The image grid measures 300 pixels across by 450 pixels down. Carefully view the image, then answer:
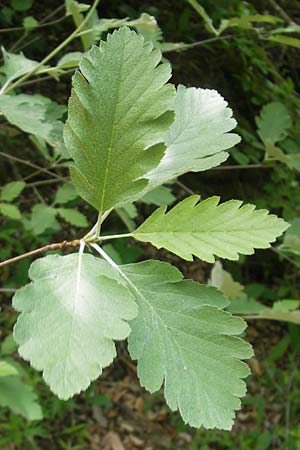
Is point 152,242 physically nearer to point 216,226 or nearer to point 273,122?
point 216,226

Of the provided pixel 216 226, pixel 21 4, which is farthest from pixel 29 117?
pixel 21 4

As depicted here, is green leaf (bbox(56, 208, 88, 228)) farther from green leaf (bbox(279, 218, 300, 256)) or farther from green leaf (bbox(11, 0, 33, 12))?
green leaf (bbox(11, 0, 33, 12))

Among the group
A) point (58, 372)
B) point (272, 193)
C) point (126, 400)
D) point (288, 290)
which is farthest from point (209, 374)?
point (288, 290)

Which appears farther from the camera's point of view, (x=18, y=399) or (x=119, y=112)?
(x=18, y=399)

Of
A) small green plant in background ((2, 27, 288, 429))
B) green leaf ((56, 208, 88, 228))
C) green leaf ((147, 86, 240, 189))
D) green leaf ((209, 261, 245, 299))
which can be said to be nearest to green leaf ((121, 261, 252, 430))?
small green plant in background ((2, 27, 288, 429))

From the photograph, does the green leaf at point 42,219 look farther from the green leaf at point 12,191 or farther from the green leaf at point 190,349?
the green leaf at point 190,349

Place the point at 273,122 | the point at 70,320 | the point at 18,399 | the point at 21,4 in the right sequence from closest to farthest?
the point at 70,320 → the point at 18,399 → the point at 273,122 → the point at 21,4

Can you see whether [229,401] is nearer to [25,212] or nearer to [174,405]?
[174,405]
